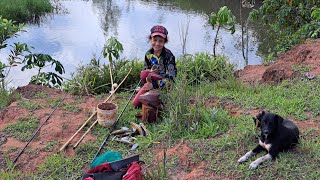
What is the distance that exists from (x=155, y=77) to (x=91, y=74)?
5.63ft

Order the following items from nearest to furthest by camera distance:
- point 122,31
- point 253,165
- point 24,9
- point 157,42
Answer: point 253,165 → point 157,42 → point 122,31 → point 24,9

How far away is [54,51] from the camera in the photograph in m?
8.30

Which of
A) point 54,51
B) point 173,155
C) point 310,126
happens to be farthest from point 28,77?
point 310,126

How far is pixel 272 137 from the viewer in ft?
8.97

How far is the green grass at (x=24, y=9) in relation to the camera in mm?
10328

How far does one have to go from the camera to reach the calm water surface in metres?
8.12

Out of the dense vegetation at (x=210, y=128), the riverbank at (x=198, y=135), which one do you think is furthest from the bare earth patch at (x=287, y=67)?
the dense vegetation at (x=210, y=128)

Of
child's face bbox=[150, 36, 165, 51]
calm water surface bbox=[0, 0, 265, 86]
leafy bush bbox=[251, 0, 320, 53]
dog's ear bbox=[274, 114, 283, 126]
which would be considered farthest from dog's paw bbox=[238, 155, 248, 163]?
calm water surface bbox=[0, 0, 265, 86]

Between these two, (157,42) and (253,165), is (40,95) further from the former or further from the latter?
(253,165)

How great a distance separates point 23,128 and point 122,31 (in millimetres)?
6204

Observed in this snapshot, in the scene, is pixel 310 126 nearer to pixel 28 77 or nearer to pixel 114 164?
pixel 114 164

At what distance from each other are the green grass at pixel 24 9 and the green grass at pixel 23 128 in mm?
7037

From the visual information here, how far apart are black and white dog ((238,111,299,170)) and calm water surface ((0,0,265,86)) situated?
423 cm

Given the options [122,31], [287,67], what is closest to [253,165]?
[287,67]
